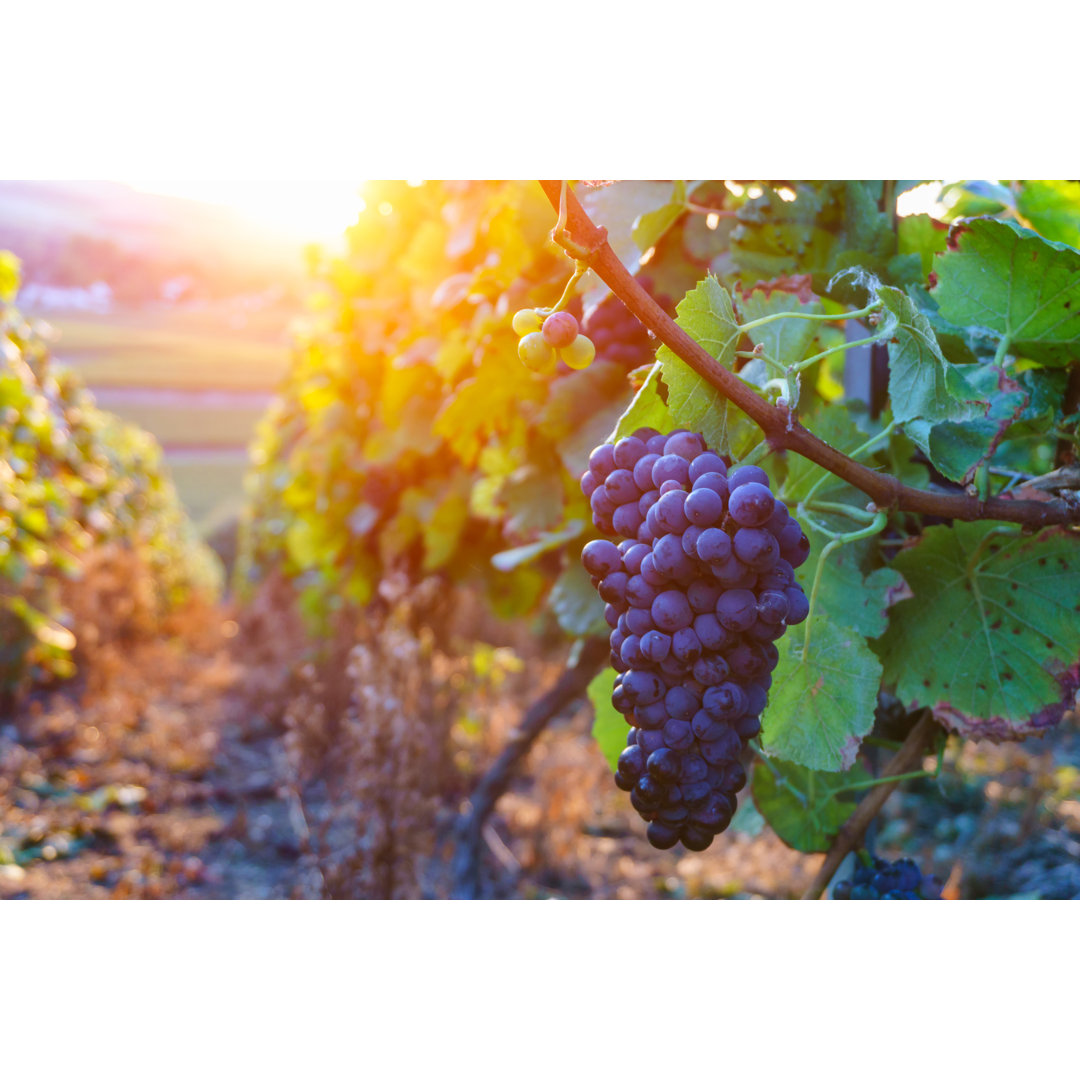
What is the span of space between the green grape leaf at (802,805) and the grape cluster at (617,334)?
0.64 m

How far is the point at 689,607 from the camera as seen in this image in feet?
1.89

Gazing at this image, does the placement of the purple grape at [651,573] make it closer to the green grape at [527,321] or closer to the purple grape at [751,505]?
the purple grape at [751,505]

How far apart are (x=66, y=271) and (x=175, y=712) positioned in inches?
175

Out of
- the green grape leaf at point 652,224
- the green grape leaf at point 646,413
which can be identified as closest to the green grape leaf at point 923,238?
the green grape leaf at point 652,224

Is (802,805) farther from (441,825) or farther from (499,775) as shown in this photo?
(441,825)

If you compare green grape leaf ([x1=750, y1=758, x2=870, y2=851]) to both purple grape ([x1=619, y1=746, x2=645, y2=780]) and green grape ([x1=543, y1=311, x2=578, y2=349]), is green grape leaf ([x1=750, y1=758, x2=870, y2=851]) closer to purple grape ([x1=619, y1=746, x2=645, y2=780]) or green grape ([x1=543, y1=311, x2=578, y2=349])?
purple grape ([x1=619, y1=746, x2=645, y2=780])

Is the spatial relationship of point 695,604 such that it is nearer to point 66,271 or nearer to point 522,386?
point 522,386

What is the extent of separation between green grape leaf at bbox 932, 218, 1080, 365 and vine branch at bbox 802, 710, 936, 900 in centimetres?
42

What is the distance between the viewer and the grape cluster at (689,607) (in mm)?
548

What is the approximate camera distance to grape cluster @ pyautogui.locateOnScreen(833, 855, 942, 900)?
1.04 meters

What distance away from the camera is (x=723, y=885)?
2.61 metres

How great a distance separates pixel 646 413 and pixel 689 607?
16cm

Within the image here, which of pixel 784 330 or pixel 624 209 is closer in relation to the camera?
pixel 784 330

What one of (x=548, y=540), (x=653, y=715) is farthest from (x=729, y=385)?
(x=548, y=540)
